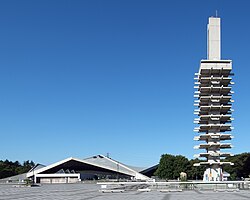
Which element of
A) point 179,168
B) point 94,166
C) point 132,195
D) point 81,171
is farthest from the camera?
point 81,171

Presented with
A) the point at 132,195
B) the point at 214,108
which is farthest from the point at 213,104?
the point at 132,195

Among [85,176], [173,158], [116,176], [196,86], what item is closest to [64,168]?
[85,176]

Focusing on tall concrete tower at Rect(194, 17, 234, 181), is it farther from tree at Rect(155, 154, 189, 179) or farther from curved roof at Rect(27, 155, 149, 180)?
curved roof at Rect(27, 155, 149, 180)

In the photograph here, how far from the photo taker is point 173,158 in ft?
317

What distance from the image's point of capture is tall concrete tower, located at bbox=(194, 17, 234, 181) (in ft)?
197

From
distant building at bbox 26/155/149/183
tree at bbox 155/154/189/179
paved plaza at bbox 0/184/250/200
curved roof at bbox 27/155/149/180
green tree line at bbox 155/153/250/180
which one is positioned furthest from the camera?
curved roof at bbox 27/155/149/180

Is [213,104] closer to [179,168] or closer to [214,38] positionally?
[214,38]

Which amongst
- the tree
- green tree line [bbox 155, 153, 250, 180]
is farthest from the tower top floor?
the tree

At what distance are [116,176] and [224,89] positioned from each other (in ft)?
210

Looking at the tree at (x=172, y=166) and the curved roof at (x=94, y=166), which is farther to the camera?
the curved roof at (x=94, y=166)

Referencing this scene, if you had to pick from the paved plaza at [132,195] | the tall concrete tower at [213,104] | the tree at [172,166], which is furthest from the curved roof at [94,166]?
the paved plaza at [132,195]

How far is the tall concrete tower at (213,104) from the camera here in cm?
6009

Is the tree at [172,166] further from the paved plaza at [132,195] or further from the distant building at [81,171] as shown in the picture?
the paved plaza at [132,195]

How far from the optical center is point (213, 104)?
6156 centimetres
